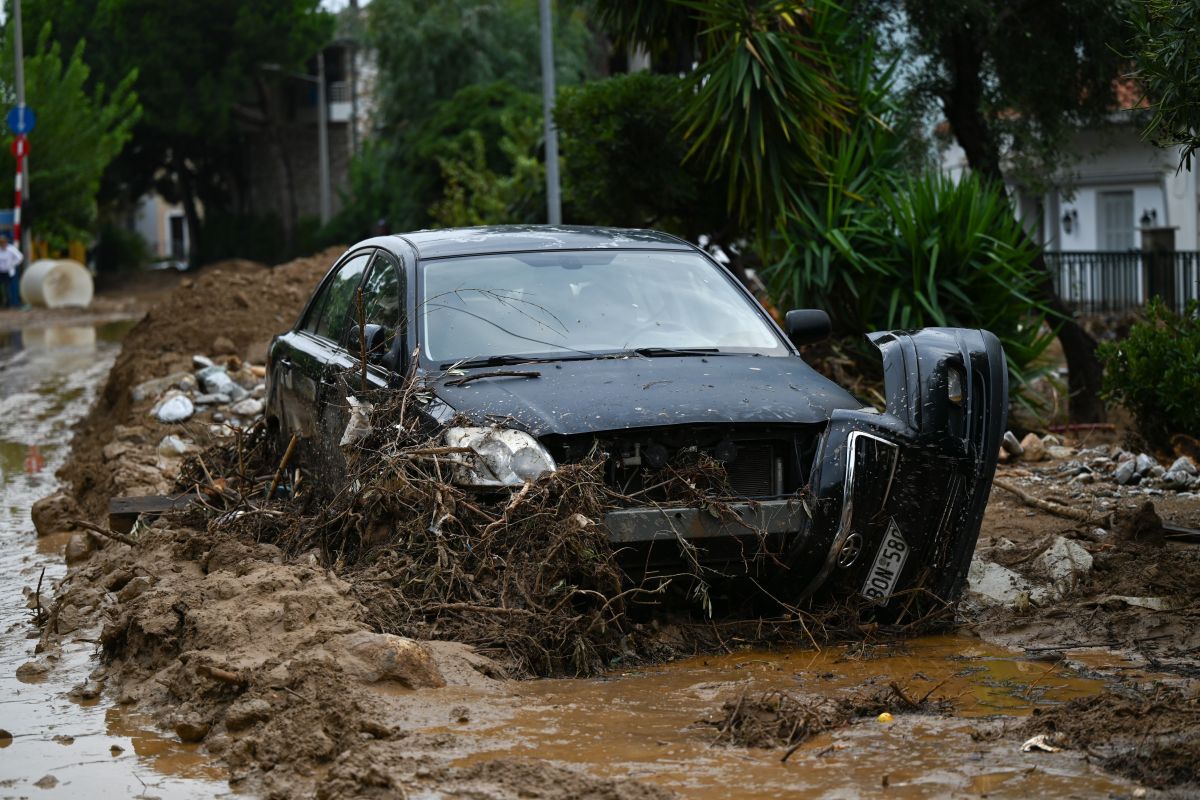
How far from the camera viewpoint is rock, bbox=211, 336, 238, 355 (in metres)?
14.4

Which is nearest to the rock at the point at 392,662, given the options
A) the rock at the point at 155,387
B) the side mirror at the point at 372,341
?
the side mirror at the point at 372,341

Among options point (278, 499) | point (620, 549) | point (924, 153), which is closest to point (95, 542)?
point (278, 499)

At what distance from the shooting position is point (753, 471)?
217 inches

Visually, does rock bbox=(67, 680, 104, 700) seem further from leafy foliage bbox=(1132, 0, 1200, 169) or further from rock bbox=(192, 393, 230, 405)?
rock bbox=(192, 393, 230, 405)

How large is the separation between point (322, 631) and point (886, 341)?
236cm

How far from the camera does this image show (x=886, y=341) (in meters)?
5.88

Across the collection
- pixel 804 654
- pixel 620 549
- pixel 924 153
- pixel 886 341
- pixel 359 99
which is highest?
pixel 359 99

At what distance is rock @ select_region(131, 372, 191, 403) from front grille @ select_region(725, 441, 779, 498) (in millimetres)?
8173

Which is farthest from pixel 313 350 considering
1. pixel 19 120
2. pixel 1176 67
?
pixel 19 120

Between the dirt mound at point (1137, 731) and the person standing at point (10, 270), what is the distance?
31.9m

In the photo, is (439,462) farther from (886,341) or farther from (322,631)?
(886,341)

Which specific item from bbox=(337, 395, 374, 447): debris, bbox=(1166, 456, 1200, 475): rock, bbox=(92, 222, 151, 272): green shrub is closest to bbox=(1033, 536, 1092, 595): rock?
bbox=(1166, 456, 1200, 475): rock

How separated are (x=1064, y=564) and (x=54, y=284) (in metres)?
29.5

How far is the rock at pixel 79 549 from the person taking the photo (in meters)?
7.76
